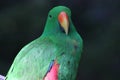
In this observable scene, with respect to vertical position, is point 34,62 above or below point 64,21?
below

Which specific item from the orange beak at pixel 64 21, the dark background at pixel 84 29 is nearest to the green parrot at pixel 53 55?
the orange beak at pixel 64 21

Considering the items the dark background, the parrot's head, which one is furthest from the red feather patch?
the dark background

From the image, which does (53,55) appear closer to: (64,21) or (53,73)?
(53,73)

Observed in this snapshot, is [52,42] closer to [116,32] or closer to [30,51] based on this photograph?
[30,51]

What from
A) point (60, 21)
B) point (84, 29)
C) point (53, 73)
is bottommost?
point (84, 29)

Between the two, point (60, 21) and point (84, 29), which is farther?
point (84, 29)

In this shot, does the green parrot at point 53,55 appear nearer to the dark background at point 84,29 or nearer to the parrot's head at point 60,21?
the parrot's head at point 60,21

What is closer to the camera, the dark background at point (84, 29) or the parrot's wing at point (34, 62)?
the parrot's wing at point (34, 62)

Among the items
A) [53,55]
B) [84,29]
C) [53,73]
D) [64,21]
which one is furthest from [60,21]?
[84,29]
